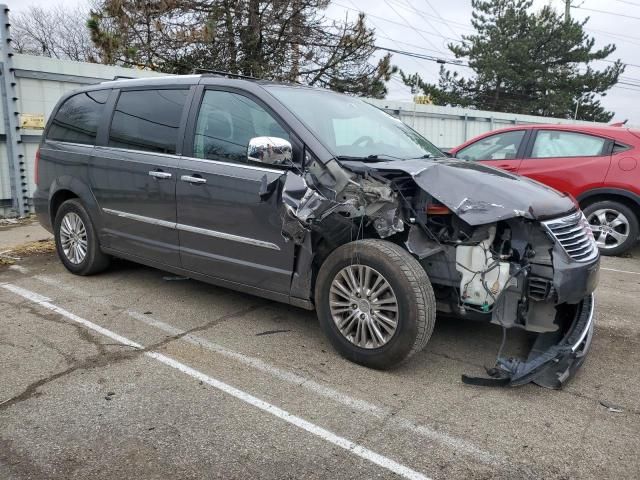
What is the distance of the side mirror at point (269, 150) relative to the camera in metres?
3.59

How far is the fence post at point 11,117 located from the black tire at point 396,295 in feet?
23.7

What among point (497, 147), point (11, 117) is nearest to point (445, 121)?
point (497, 147)

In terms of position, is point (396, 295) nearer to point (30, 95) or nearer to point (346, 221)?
point (346, 221)

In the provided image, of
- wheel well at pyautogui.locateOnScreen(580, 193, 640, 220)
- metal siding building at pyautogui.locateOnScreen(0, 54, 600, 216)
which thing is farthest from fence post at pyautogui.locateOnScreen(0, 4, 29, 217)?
wheel well at pyautogui.locateOnScreen(580, 193, 640, 220)

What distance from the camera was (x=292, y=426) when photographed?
291 cm

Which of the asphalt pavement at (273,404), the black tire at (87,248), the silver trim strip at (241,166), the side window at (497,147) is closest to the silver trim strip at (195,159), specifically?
the silver trim strip at (241,166)

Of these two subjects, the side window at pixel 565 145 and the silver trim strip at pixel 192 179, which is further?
the side window at pixel 565 145

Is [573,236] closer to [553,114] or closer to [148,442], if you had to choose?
[148,442]

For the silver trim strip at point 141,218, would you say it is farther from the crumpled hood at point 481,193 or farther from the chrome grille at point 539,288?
the chrome grille at point 539,288

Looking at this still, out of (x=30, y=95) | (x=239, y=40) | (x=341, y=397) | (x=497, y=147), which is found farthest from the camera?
(x=239, y=40)

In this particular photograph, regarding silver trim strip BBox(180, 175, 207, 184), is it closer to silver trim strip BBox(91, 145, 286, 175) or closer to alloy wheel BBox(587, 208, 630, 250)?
silver trim strip BBox(91, 145, 286, 175)

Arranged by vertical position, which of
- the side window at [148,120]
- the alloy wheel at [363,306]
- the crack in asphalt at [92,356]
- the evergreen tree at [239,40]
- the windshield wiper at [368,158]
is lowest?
the crack in asphalt at [92,356]

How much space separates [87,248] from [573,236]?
4354 mm

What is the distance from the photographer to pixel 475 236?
336 centimetres
